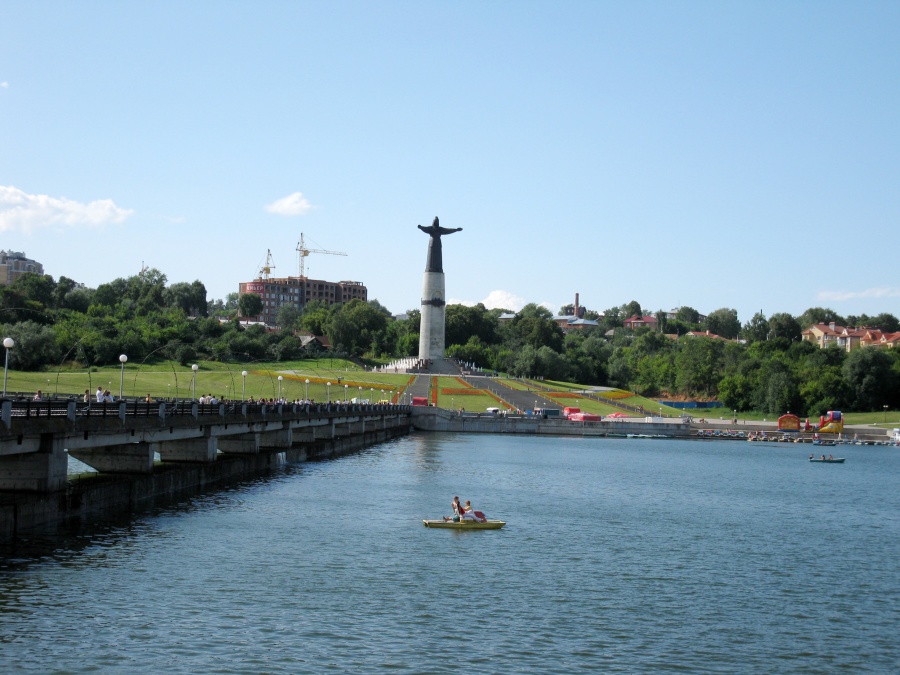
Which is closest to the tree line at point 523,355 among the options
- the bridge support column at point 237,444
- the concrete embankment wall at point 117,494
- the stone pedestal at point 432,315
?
the stone pedestal at point 432,315

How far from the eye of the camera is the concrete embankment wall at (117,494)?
32562 mm

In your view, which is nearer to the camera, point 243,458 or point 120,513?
point 120,513

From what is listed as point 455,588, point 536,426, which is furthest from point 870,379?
point 455,588

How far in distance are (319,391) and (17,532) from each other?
92.8 metres

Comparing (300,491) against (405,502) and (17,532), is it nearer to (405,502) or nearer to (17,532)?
(405,502)

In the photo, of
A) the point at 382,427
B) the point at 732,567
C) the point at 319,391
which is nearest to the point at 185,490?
the point at 732,567

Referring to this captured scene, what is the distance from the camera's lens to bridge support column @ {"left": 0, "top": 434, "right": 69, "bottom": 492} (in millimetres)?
33906

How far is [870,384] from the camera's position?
13625 cm

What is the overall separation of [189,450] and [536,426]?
7009 cm

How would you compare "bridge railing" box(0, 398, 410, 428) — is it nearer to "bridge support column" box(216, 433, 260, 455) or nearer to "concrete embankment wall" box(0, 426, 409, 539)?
"bridge support column" box(216, 433, 260, 455)

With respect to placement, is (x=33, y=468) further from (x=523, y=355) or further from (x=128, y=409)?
(x=523, y=355)

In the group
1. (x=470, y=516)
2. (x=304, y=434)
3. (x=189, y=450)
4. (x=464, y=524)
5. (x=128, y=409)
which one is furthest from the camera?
(x=304, y=434)

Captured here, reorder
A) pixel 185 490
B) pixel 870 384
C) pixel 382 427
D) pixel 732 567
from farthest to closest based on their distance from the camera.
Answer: pixel 870 384
pixel 382 427
pixel 185 490
pixel 732 567

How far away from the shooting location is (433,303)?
165 meters
